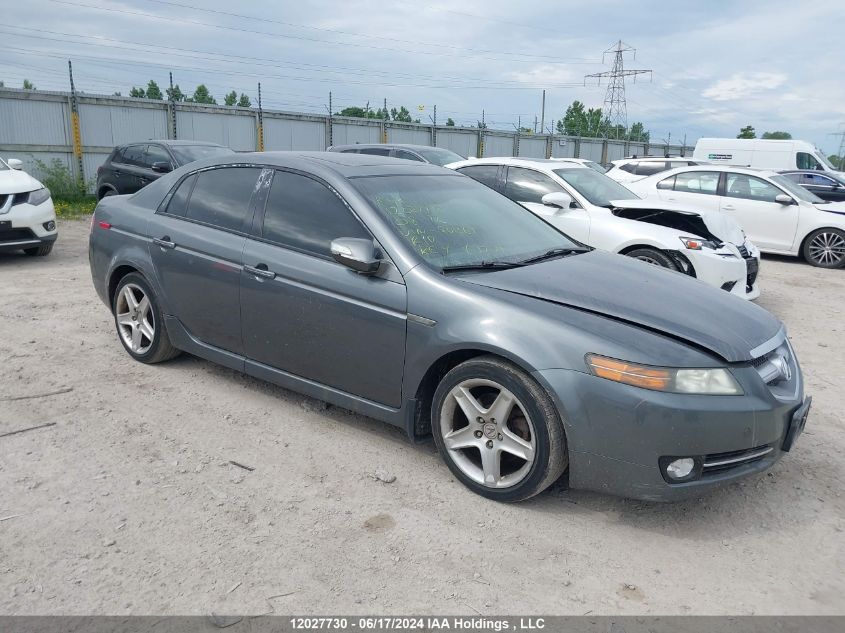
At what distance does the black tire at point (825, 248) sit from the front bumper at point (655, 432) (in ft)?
31.3

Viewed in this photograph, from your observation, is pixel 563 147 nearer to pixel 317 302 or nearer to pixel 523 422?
pixel 317 302

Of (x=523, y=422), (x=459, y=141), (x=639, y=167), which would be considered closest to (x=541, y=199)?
(x=523, y=422)

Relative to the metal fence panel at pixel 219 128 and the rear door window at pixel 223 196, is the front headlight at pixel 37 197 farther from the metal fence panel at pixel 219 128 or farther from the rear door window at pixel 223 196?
the metal fence panel at pixel 219 128

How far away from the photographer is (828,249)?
11.3 m

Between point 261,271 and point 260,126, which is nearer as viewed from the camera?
point 261,271

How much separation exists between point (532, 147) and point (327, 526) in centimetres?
3138

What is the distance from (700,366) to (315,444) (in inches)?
83.6

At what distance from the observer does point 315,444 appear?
4008 millimetres

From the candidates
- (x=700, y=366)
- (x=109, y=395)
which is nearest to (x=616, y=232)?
(x=700, y=366)

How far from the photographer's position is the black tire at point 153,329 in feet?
16.3

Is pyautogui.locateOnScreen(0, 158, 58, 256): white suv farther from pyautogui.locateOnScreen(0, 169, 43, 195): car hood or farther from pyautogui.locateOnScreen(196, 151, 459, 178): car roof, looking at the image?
pyautogui.locateOnScreen(196, 151, 459, 178): car roof

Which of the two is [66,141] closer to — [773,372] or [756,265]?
[756,265]

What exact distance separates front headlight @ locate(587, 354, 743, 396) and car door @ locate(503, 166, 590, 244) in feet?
15.3

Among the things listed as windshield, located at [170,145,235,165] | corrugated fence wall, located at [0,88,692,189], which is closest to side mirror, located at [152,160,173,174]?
windshield, located at [170,145,235,165]
